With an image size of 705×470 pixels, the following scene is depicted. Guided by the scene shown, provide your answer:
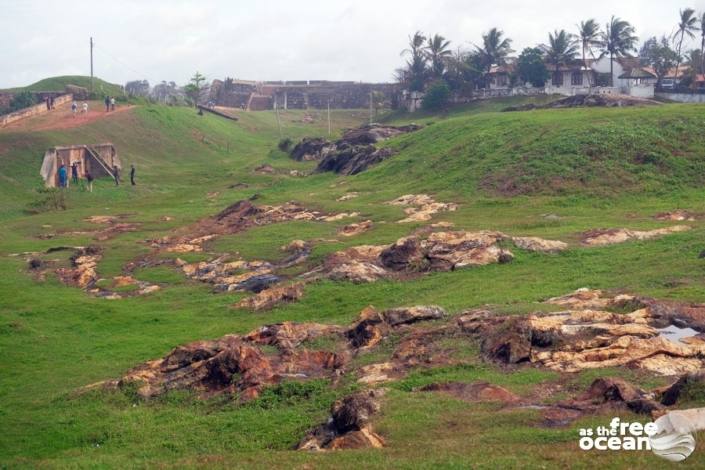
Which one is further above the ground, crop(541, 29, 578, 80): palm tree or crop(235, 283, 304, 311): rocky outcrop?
crop(541, 29, 578, 80): palm tree

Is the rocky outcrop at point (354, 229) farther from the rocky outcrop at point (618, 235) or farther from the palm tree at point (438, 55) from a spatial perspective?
the palm tree at point (438, 55)

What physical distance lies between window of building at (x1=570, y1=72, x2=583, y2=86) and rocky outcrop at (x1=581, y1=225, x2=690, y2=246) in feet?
170

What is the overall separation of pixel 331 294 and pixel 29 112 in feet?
170

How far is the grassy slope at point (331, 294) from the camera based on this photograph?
13.8m

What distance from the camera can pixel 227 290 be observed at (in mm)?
27141

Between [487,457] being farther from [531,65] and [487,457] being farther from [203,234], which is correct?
[531,65]

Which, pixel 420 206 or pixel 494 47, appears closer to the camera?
pixel 420 206

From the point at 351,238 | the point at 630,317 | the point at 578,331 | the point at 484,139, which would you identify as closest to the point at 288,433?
the point at 578,331

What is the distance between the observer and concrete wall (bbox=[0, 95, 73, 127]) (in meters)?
64.8

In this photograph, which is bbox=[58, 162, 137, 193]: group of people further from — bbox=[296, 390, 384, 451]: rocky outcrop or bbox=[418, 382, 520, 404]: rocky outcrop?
bbox=[296, 390, 384, 451]: rocky outcrop

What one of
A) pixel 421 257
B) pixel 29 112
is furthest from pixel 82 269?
pixel 29 112
